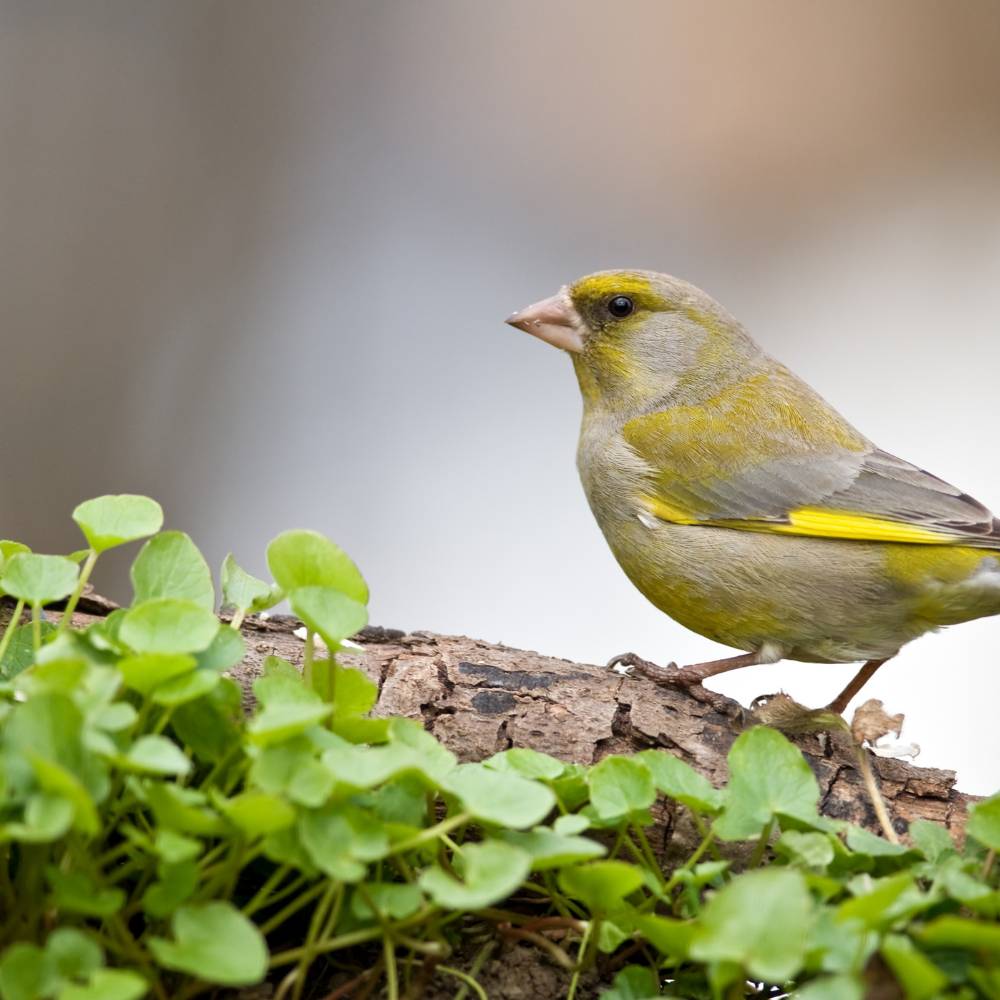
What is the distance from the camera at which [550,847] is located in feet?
4.38

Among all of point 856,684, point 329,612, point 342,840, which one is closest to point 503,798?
point 342,840

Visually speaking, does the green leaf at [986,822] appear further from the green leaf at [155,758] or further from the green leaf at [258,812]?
the green leaf at [155,758]

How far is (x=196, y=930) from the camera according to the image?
1145mm

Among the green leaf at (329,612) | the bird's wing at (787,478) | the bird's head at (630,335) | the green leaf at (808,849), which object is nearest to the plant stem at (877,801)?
the green leaf at (808,849)

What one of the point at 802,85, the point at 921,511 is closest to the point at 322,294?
the point at 802,85

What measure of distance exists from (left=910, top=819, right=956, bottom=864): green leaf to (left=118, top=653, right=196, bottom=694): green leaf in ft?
3.14

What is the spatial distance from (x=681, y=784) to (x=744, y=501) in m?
1.62

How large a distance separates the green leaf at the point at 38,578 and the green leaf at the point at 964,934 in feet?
3.64

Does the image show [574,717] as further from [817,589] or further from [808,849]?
[817,589]

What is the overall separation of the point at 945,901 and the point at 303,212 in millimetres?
5416

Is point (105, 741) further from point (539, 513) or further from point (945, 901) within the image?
point (539, 513)

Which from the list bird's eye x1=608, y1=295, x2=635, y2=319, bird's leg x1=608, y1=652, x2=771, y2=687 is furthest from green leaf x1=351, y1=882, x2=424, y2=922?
bird's eye x1=608, y1=295, x2=635, y2=319

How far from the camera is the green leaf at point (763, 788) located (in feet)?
4.94

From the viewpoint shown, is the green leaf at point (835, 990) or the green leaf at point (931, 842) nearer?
the green leaf at point (835, 990)
